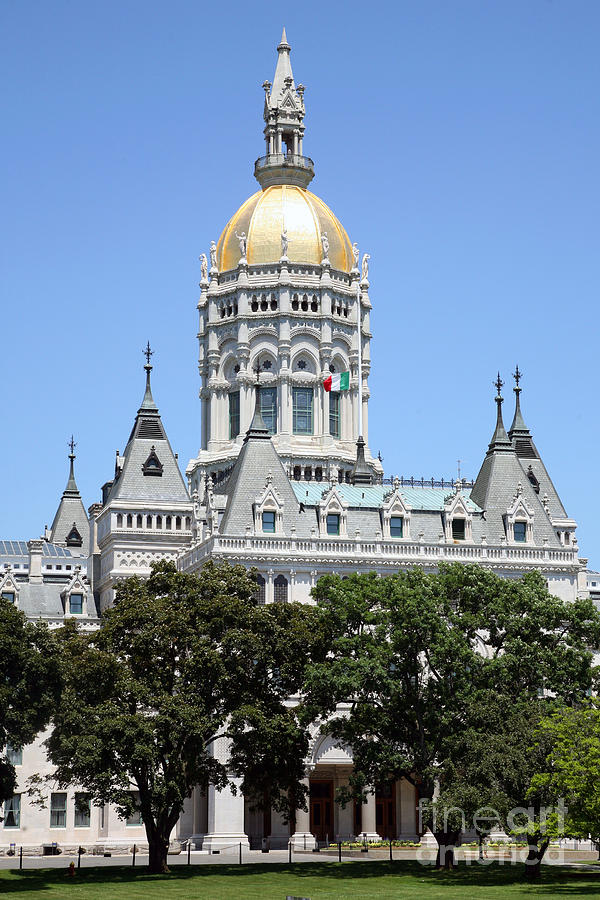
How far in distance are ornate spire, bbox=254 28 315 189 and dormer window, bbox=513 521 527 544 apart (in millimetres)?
55684

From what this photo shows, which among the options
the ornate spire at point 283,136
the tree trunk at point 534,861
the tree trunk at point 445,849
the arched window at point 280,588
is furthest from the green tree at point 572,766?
the ornate spire at point 283,136

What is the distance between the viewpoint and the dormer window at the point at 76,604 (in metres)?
128

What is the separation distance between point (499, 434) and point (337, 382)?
76.8ft

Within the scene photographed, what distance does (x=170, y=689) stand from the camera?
84.4 meters

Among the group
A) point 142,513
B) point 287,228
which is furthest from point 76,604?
point 287,228

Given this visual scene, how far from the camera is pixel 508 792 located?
78.0 meters

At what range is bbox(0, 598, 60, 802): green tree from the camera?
77375 mm

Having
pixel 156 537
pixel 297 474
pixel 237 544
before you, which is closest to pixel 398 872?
pixel 237 544

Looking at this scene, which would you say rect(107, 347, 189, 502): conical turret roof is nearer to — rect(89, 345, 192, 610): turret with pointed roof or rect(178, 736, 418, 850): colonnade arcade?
rect(89, 345, 192, 610): turret with pointed roof

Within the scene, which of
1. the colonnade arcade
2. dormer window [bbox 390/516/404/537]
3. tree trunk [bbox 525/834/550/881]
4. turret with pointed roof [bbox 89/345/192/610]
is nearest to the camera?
tree trunk [bbox 525/834/550/881]

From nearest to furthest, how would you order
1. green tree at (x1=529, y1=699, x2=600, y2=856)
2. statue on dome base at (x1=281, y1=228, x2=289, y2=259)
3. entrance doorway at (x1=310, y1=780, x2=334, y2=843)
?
green tree at (x1=529, y1=699, x2=600, y2=856), entrance doorway at (x1=310, y1=780, x2=334, y2=843), statue on dome base at (x1=281, y1=228, x2=289, y2=259)

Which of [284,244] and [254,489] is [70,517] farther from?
[254,489]

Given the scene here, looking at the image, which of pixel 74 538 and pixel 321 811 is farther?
pixel 74 538

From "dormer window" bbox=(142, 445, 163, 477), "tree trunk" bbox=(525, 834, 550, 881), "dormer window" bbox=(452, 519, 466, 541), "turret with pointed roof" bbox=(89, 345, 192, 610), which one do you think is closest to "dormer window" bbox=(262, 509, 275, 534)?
"dormer window" bbox=(452, 519, 466, 541)
